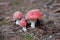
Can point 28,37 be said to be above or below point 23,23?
below

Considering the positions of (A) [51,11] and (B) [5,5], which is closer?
(A) [51,11]

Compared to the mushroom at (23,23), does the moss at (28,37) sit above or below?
below

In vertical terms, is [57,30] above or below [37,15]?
below

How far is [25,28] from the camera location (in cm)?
826

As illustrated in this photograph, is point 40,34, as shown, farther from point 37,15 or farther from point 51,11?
point 51,11

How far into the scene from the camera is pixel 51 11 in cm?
1166

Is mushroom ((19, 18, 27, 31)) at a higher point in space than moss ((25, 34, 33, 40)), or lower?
higher

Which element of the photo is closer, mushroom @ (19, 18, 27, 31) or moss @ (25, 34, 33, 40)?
moss @ (25, 34, 33, 40)

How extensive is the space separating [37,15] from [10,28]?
1.24 meters

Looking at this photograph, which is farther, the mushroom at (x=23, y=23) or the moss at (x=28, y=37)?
the mushroom at (x=23, y=23)

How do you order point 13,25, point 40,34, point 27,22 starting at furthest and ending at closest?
point 13,25 < point 27,22 < point 40,34

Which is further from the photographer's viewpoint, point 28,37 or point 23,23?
point 23,23

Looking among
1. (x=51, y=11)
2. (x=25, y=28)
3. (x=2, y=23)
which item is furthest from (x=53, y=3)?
(x=25, y=28)

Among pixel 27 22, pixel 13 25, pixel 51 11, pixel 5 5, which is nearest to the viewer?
pixel 27 22
